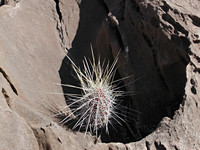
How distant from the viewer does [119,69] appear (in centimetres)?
395

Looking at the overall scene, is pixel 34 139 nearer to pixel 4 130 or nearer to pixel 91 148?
pixel 4 130

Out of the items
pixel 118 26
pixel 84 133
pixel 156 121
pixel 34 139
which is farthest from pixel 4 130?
pixel 118 26

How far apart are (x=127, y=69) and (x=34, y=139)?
5.26 ft

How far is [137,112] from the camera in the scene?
12.2ft

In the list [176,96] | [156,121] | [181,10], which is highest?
[181,10]

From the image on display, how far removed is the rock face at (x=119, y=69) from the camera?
273 cm

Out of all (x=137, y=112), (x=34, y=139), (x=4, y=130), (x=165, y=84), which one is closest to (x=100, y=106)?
(x=137, y=112)

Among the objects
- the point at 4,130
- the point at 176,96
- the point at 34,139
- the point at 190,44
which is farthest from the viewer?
the point at 176,96

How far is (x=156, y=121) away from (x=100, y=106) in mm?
667

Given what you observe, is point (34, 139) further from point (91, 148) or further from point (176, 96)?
point (176, 96)

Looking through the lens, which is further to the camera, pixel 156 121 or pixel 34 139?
pixel 156 121

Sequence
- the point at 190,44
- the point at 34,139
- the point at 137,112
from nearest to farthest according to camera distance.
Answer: the point at 34,139 < the point at 190,44 < the point at 137,112

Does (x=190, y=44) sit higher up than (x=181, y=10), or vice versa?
(x=181, y=10)

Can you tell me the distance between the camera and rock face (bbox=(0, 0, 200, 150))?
107 inches
